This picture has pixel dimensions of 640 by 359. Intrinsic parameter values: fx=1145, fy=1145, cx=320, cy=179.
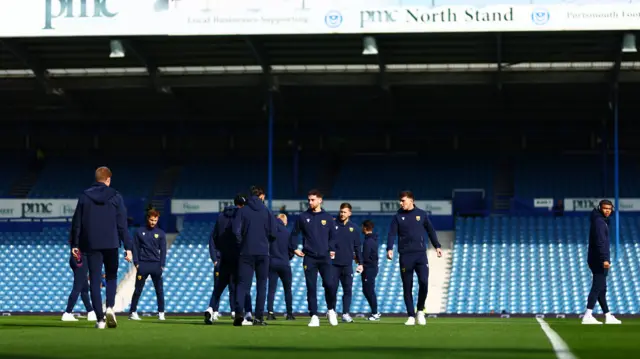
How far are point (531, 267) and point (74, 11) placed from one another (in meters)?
14.5

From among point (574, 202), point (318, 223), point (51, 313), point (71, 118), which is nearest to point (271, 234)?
point (318, 223)

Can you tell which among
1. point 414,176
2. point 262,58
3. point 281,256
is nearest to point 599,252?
point 281,256

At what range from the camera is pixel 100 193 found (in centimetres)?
1435

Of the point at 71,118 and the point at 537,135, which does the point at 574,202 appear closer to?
the point at 537,135

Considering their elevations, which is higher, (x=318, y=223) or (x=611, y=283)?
(x=318, y=223)

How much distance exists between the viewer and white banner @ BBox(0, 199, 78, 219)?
37.4 metres

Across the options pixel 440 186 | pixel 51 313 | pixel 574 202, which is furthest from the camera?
pixel 440 186

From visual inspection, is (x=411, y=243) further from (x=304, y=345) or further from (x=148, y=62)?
(x=148, y=62)

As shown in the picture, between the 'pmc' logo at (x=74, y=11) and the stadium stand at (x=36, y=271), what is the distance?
24.3ft

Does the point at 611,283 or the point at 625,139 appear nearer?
the point at 611,283

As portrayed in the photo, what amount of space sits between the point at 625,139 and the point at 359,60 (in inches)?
514

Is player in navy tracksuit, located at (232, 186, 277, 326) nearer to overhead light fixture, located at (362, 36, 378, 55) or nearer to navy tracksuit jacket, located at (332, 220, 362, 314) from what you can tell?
navy tracksuit jacket, located at (332, 220, 362, 314)

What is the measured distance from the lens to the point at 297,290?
32.4 m

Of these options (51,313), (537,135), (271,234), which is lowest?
(51,313)
